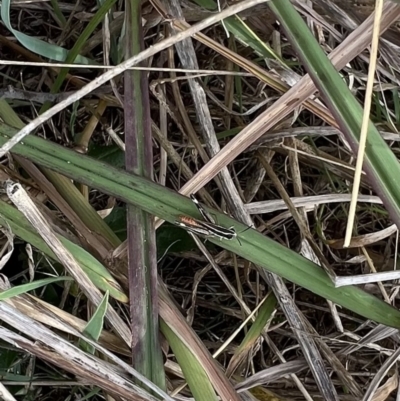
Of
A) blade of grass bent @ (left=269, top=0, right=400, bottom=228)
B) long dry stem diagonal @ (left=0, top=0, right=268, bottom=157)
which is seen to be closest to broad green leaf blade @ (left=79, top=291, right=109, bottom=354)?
long dry stem diagonal @ (left=0, top=0, right=268, bottom=157)

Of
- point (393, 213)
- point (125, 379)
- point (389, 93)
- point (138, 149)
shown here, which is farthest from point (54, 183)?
point (389, 93)

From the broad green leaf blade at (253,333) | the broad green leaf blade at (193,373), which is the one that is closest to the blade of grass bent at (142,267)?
the broad green leaf blade at (193,373)

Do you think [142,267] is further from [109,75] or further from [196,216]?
[109,75]

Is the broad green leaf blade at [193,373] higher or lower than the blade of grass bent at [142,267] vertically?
lower

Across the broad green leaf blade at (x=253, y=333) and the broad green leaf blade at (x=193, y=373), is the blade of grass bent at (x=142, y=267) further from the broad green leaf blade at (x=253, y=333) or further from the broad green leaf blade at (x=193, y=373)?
the broad green leaf blade at (x=253, y=333)

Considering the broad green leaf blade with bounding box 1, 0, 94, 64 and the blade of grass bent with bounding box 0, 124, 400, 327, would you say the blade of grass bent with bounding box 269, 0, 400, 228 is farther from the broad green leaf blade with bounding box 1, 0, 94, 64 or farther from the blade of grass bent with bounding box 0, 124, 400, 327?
the broad green leaf blade with bounding box 1, 0, 94, 64

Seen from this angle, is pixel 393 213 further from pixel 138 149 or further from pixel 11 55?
pixel 11 55

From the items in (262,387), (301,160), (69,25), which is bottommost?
(262,387)
